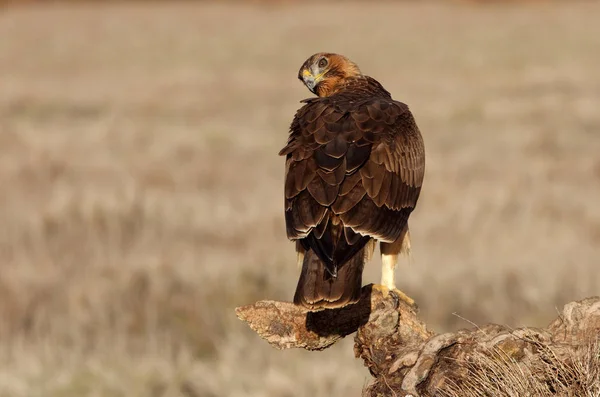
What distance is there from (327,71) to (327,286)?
2.36m

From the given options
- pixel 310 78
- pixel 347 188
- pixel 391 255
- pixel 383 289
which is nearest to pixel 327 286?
pixel 347 188

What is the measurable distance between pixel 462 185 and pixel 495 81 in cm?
1984

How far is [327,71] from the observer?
690 cm

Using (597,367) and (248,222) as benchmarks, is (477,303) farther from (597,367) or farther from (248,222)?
(597,367)

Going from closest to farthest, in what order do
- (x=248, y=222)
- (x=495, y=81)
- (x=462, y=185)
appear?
(x=248, y=222) < (x=462, y=185) < (x=495, y=81)

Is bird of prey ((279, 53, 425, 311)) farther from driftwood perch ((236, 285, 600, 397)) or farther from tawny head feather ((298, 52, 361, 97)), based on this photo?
tawny head feather ((298, 52, 361, 97))

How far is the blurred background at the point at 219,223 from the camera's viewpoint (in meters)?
10.8

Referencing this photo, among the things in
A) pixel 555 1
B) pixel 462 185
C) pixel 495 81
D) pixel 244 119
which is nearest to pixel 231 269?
pixel 462 185

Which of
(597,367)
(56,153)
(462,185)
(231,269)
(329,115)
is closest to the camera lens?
(597,367)

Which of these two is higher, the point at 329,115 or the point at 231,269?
the point at 329,115

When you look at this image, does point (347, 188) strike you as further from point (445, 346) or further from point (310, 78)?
point (310, 78)

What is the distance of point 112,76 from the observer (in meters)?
41.2

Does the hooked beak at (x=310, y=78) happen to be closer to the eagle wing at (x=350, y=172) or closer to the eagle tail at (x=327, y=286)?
the eagle wing at (x=350, y=172)

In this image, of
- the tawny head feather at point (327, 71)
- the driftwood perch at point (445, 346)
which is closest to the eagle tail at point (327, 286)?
the driftwood perch at point (445, 346)
